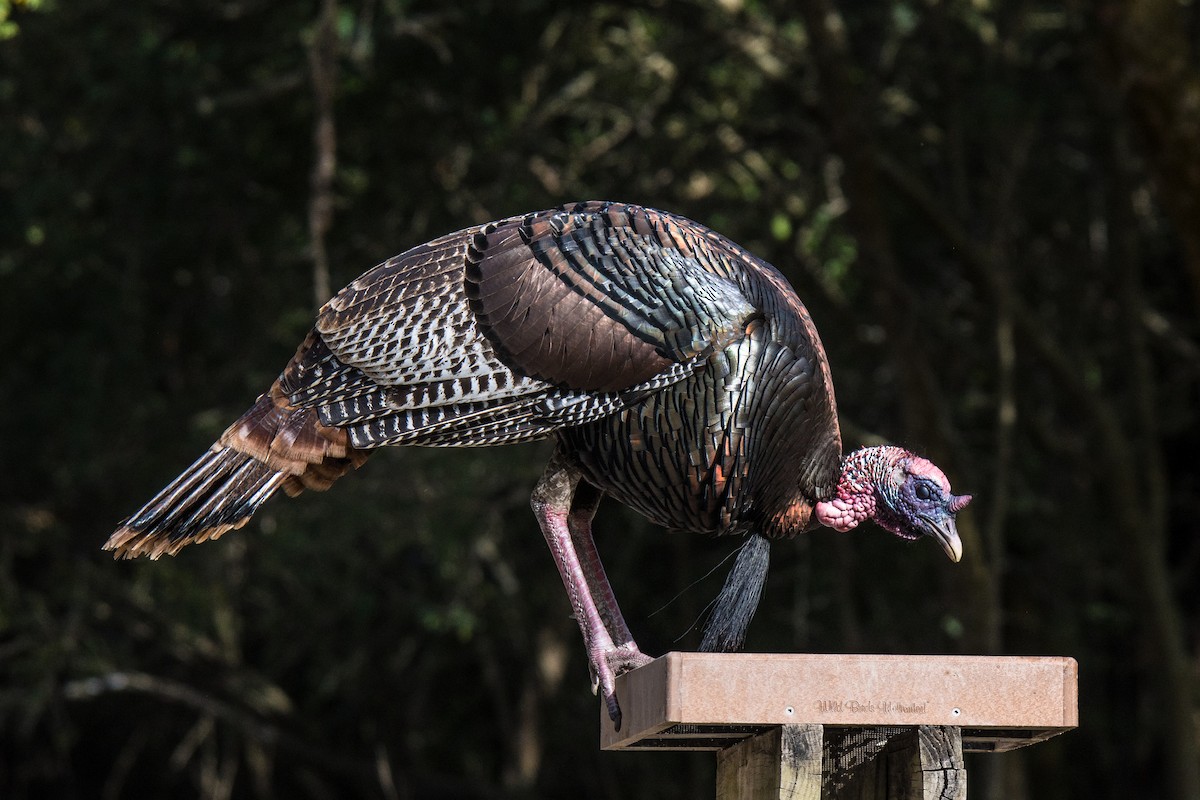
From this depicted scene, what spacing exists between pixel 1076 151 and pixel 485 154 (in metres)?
3.71

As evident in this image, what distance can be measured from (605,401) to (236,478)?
2.86 ft

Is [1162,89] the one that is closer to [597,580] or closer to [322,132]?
[322,132]

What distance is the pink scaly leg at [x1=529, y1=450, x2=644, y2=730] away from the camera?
4043 millimetres

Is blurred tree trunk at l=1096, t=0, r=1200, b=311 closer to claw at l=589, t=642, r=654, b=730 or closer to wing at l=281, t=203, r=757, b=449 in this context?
wing at l=281, t=203, r=757, b=449

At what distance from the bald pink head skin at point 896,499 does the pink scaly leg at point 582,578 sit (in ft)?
1.90

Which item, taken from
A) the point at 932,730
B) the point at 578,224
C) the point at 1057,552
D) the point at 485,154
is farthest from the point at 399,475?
the point at 932,730

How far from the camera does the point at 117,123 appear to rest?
904 centimetres

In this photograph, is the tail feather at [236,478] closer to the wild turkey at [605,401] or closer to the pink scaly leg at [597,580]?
the wild turkey at [605,401]

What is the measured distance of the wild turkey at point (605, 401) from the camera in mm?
3934

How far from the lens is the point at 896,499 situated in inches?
158

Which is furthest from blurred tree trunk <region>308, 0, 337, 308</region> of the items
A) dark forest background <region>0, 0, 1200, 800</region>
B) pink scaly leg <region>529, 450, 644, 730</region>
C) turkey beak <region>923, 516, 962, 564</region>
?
turkey beak <region>923, 516, 962, 564</region>

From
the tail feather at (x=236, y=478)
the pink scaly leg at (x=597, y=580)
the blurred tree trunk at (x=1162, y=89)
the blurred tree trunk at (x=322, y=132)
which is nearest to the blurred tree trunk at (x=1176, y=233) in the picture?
the blurred tree trunk at (x=1162, y=89)

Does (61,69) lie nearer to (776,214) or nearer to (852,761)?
(776,214)

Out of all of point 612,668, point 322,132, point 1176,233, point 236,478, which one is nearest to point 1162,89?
point 1176,233
